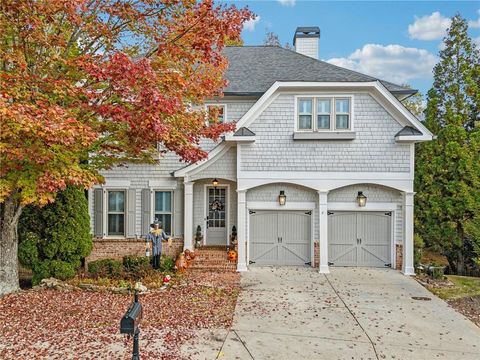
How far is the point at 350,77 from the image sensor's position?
12102mm

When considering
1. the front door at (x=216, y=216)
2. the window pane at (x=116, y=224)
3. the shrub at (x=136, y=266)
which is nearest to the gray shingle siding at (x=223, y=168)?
the front door at (x=216, y=216)

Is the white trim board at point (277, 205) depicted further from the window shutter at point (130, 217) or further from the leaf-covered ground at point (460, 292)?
the window shutter at point (130, 217)

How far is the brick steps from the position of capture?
39.5ft

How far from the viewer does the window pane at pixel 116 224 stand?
13.4 meters

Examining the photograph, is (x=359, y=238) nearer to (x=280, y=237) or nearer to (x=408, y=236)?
(x=408, y=236)

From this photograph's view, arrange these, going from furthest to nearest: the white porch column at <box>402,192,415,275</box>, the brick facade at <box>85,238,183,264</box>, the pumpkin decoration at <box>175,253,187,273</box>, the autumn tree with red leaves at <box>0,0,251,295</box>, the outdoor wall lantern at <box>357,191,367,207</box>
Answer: the brick facade at <box>85,238,183,264</box> < the outdoor wall lantern at <box>357,191,367,207</box> < the white porch column at <box>402,192,415,275</box> < the pumpkin decoration at <box>175,253,187,273</box> < the autumn tree with red leaves at <box>0,0,251,295</box>

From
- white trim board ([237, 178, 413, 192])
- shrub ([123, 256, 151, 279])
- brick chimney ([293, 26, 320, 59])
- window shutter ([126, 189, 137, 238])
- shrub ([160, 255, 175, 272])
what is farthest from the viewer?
brick chimney ([293, 26, 320, 59])

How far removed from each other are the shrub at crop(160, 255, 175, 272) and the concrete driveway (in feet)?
8.51

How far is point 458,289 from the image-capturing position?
34.5 feet

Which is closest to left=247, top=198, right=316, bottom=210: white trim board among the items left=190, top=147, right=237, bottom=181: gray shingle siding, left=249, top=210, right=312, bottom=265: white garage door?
left=249, top=210, right=312, bottom=265: white garage door

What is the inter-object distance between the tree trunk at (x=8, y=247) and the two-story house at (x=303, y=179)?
3782mm

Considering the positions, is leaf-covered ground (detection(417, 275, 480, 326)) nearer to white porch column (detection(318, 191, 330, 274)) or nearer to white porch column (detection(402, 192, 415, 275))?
white porch column (detection(402, 192, 415, 275))

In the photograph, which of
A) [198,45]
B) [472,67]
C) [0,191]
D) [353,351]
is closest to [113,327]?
[0,191]

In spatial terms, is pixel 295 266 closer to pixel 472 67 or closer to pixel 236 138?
pixel 236 138
